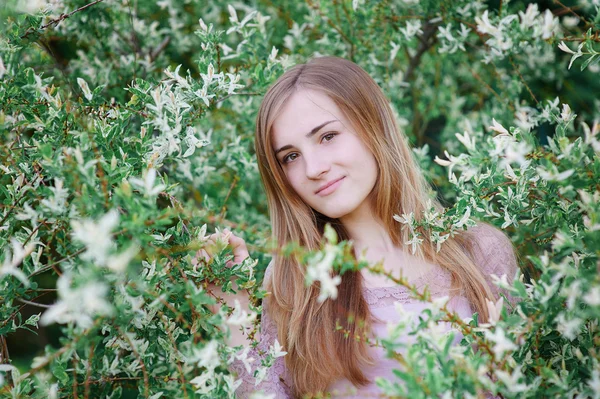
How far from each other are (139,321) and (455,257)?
1.11m

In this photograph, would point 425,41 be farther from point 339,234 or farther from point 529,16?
point 339,234

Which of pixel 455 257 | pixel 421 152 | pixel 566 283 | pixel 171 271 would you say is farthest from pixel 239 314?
pixel 421 152

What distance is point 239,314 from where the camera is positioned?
1.33 meters

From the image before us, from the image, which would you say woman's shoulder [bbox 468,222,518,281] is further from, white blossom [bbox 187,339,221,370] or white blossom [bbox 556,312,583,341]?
white blossom [bbox 187,339,221,370]

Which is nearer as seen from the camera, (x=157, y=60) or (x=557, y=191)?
(x=557, y=191)

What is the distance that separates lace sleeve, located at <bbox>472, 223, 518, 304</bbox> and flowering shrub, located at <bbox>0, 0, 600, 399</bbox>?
0.16ft

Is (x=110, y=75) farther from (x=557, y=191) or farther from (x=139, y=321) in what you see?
(x=557, y=191)

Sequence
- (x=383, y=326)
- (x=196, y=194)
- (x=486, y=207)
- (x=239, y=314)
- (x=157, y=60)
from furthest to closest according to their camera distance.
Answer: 1. (x=196, y=194)
2. (x=157, y=60)
3. (x=383, y=326)
4. (x=486, y=207)
5. (x=239, y=314)

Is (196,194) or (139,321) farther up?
(139,321)

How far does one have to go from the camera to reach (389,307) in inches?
80.5

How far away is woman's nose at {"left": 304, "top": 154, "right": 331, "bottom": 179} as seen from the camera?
1942mm

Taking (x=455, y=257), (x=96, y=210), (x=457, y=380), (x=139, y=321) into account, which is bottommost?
(x=455, y=257)

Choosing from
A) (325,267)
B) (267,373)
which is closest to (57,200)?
(325,267)

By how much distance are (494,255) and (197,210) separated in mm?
1270
